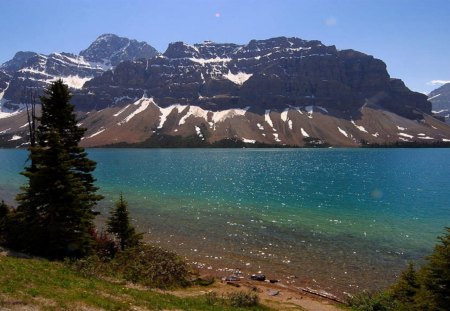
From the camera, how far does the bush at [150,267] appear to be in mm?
28812

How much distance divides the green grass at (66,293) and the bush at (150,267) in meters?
4.29

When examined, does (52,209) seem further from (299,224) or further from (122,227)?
(299,224)

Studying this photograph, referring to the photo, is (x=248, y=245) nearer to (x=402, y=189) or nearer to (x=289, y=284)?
(x=289, y=284)

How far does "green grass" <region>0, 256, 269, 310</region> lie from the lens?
1757cm

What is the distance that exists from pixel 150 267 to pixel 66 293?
1097 cm

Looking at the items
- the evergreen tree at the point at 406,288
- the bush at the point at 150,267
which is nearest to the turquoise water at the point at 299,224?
the evergreen tree at the point at 406,288

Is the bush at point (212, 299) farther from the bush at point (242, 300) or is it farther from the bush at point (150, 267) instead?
the bush at point (150, 267)

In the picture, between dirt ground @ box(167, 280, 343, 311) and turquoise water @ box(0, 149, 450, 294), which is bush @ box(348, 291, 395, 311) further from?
turquoise water @ box(0, 149, 450, 294)

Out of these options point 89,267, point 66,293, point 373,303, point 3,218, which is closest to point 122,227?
point 3,218

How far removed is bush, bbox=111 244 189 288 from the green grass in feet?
14.1

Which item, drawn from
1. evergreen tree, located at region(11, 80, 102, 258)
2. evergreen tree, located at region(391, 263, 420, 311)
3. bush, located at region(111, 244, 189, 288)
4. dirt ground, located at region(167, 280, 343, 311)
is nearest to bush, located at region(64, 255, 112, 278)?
bush, located at region(111, 244, 189, 288)

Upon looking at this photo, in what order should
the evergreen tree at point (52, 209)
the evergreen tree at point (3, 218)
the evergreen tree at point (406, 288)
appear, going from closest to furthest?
1. the evergreen tree at point (406, 288)
2. the evergreen tree at point (52, 209)
3. the evergreen tree at point (3, 218)

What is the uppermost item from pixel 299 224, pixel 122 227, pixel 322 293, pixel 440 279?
pixel 440 279

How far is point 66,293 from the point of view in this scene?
19.2 m
